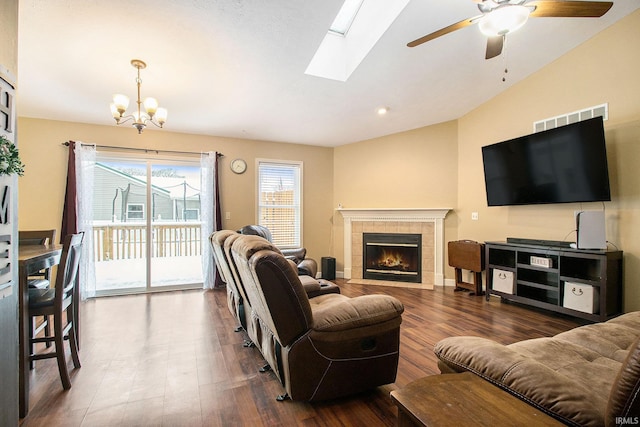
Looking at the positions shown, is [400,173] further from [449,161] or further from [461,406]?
[461,406]

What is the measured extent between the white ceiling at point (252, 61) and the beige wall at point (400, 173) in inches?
20.8

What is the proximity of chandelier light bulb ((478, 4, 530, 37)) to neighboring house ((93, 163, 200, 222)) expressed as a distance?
14.6ft

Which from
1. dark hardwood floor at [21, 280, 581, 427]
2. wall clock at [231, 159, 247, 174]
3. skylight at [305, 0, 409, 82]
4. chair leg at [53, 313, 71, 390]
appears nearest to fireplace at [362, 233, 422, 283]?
dark hardwood floor at [21, 280, 581, 427]

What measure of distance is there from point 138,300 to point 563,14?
5392 mm

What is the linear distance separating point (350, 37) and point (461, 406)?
3.29 metres

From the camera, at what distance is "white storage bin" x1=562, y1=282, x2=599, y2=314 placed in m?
2.80

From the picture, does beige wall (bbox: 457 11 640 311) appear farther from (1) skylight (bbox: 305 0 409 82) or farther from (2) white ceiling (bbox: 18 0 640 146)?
(1) skylight (bbox: 305 0 409 82)

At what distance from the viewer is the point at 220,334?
2883 mm

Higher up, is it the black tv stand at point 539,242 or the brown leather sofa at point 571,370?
the black tv stand at point 539,242

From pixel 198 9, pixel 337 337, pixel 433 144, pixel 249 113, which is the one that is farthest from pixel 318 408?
pixel 433 144

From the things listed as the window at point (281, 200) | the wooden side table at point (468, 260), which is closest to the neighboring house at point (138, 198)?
the window at point (281, 200)

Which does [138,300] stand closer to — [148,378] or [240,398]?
[148,378]

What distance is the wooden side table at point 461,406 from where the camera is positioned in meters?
0.78

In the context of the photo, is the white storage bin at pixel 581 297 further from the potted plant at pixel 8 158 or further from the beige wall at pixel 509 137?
the potted plant at pixel 8 158
